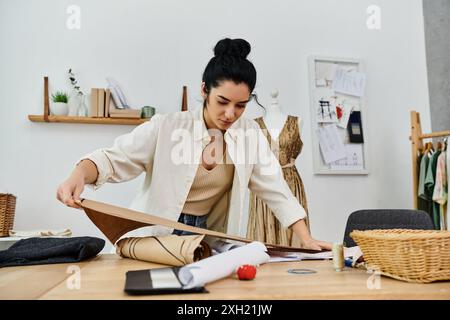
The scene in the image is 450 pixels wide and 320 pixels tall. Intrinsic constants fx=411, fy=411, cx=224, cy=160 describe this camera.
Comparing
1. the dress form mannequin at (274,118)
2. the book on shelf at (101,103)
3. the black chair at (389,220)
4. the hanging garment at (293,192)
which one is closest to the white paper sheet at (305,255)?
the black chair at (389,220)

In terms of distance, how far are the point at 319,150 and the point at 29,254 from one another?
2.42 m

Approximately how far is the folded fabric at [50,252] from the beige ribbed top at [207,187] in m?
0.47

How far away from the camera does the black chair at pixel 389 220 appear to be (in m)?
1.80

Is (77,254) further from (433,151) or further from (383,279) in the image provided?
(433,151)

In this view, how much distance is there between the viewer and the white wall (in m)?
2.75

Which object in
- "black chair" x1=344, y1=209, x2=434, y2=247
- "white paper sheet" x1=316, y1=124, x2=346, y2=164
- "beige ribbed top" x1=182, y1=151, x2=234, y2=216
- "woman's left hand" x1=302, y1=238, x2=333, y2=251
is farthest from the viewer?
"white paper sheet" x1=316, y1=124, x2=346, y2=164

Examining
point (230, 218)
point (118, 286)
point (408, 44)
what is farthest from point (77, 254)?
point (408, 44)

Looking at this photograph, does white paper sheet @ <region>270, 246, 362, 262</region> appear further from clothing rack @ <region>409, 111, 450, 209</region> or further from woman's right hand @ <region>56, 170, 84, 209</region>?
clothing rack @ <region>409, 111, 450, 209</region>

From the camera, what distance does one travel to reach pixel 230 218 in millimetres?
1637

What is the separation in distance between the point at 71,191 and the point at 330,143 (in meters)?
2.41

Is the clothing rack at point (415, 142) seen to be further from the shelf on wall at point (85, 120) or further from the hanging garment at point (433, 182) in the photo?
the shelf on wall at point (85, 120)

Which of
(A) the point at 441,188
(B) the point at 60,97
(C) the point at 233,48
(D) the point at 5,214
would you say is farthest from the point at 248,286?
(A) the point at 441,188

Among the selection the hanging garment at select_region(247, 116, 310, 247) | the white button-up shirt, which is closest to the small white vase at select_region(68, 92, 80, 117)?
the hanging garment at select_region(247, 116, 310, 247)

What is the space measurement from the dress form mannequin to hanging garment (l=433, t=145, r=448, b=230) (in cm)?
102
